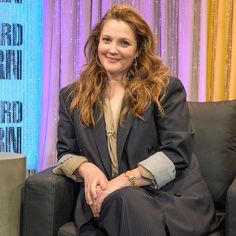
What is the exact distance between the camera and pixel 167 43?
2.94 meters

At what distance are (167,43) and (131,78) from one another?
48.9 inches

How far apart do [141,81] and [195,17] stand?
4.56 ft

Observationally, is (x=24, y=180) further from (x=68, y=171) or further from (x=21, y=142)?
(x=21, y=142)

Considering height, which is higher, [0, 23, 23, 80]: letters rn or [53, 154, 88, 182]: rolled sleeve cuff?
[0, 23, 23, 80]: letters rn

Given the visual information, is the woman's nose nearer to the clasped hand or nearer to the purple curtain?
the clasped hand

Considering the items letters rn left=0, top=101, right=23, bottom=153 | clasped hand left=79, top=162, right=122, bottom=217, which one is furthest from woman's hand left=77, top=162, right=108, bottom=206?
letters rn left=0, top=101, right=23, bottom=153

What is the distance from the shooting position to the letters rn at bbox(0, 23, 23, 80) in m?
3.04

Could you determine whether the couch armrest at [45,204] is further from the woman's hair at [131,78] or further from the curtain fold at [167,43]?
the curtain fold at [167,43]

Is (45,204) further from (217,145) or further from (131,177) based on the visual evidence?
(217,145)

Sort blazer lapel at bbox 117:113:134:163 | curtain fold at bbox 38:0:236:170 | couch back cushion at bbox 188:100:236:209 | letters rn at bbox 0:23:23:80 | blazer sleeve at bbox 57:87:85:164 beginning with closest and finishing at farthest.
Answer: blazer lapel at bbox 117:113:134:163, blazer sleeve at bbox 57:87:85:164, couch back cushion at bbox 188:100:236:209, curtain fold at bbox 38:0:236:170, letters rn at bbox 0:23:23:80

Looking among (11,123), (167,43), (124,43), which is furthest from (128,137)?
(11,123)

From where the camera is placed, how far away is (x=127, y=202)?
139 cm

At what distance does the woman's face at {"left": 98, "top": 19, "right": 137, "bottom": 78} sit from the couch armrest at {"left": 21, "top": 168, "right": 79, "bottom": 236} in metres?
0.48

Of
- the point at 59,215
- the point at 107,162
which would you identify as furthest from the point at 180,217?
the point at 59,215
